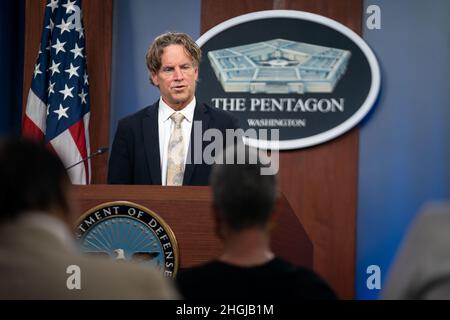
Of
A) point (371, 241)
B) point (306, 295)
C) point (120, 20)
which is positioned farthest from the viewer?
point (120, 20)

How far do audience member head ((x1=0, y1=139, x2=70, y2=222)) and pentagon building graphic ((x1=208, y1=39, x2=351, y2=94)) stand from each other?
13.4 feet

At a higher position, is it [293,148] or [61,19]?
[61,19]

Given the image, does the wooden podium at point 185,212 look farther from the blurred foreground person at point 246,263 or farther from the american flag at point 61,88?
the american flag at point 61,88

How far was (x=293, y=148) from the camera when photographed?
5.30m

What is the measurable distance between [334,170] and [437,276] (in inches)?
155

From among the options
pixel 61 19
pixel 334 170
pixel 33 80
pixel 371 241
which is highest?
pixel 61 19

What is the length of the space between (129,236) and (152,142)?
40.6 inches

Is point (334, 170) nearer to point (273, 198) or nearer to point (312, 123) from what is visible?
point (312, 123)

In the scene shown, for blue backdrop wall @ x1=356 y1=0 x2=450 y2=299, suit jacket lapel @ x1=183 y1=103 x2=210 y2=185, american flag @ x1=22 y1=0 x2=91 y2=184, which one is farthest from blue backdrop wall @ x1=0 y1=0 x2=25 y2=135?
blue backdrop wall @ x1=356 y1=0 x2=450 y2=299

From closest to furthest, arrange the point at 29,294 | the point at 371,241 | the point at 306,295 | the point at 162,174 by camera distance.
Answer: the point at 29,294, the point at 306,295, the point at 162,174, the point at 371,241

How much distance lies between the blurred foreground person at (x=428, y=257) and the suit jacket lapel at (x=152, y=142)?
2.39 meters

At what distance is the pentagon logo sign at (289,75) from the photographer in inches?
208

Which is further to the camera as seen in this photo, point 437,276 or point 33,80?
point 33,80

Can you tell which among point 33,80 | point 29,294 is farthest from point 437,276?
point 33,80
